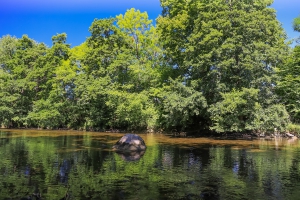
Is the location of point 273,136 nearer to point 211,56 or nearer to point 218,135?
point 218,135

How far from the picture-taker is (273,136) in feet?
109

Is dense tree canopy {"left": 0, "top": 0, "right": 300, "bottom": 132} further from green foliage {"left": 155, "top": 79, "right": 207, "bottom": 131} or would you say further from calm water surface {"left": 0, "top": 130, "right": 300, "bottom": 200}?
calm water surface {"left": 0, "top": 130, "right": 300, "bottom": 200}

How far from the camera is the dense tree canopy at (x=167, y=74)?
1235 inches

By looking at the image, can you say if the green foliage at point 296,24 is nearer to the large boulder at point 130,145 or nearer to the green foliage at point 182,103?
the green foliage at point 182,103

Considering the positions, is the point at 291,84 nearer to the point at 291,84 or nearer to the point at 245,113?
the point at 291,84

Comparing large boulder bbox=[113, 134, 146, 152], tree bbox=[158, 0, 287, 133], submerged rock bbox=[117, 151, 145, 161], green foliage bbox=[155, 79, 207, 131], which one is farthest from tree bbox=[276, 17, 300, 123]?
submerged rock bbox=[117, 151, 145, 161]

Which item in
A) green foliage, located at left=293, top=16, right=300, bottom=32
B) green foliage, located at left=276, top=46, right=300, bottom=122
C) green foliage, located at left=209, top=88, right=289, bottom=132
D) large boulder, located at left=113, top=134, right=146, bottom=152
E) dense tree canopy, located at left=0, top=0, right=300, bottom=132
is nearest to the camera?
large boulder, located at left=113, top=134, right=146, bottom=152

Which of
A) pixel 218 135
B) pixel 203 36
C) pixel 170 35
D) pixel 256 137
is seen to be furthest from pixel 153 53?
pixel 256 137

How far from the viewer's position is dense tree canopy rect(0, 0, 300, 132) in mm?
31375

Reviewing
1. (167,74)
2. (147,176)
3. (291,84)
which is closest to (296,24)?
(291,84)

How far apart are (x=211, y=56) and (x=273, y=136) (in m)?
12.8

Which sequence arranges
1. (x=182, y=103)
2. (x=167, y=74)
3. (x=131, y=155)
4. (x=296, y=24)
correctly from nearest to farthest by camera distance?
(x=131, y=155) < (x=182, y=103) < (x=296, y=24) < (x=167, y=74)

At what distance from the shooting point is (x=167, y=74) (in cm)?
4106

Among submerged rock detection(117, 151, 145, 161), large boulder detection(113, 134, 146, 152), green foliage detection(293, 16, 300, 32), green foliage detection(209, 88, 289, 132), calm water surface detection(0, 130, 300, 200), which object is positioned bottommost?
calm water surface detection(0, 130, 300, 200)
